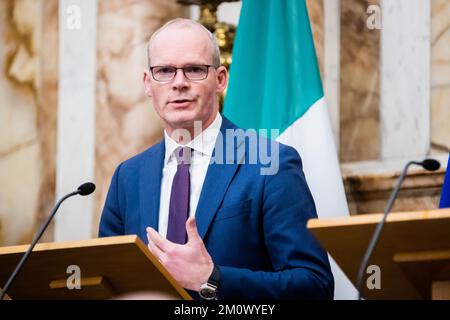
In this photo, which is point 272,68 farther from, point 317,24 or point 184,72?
point 184,72

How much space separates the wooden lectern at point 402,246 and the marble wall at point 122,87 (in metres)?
3.40

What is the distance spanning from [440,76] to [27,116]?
8.30 feet

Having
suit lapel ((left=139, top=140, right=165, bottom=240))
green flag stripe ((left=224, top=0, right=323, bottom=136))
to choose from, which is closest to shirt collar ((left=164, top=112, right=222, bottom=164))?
suit lapel ((left=139, top=140, right=165, bottom=240))

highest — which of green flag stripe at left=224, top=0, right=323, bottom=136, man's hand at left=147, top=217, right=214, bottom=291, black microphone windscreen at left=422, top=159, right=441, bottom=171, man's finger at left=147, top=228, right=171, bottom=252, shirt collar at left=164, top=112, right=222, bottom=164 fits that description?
green flag stripe at left=224, top=0, right=323, bottom=136

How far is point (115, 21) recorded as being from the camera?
759cm

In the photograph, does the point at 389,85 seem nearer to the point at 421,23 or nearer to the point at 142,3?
the point at 421,23

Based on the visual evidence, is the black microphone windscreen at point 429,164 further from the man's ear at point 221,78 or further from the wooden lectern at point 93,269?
the man's ear at point 221,78

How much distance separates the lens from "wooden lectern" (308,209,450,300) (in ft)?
12.6

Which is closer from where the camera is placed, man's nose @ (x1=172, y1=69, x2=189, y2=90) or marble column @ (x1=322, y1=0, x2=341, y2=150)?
man's nose @ (x1=172, y1=69, x2=189, y2=90)

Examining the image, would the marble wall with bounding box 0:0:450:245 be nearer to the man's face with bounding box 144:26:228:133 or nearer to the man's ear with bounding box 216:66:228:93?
the man's ear with bounding box 216:66:228:93

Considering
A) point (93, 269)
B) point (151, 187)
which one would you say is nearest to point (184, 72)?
point (151, 187)

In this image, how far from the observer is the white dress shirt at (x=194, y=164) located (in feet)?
17.5

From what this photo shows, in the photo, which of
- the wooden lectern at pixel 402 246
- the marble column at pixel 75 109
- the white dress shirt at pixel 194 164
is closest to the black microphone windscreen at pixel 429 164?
the wooden lectern at pixel 402 246

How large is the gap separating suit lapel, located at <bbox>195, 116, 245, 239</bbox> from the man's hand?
0.47 metres
